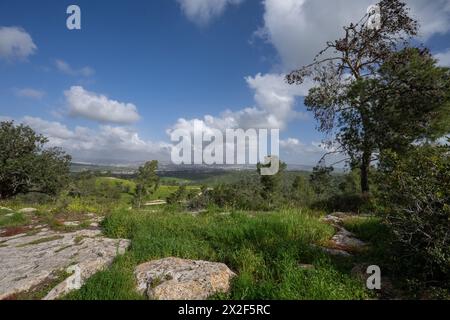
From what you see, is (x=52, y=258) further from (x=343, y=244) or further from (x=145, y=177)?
(x=145, y=177)

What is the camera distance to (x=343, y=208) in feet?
49.1

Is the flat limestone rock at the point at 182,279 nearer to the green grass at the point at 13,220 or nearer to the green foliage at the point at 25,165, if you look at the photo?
the green grass at the point at 13,220

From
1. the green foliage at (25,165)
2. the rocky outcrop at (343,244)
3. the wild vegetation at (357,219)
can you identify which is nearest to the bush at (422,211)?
the wild vegetation at (357,219)

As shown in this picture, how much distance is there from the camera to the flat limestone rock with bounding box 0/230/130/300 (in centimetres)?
524

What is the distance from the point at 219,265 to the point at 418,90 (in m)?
14.5

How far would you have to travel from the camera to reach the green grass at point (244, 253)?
4727 mm

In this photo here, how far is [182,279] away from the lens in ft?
17.0

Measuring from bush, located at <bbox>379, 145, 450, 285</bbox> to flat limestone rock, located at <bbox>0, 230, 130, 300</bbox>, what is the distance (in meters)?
5.70

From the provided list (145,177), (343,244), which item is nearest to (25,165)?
(343,244)

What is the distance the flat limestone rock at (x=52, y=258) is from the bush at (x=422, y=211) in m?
5.70

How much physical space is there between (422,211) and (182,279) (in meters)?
4.45
